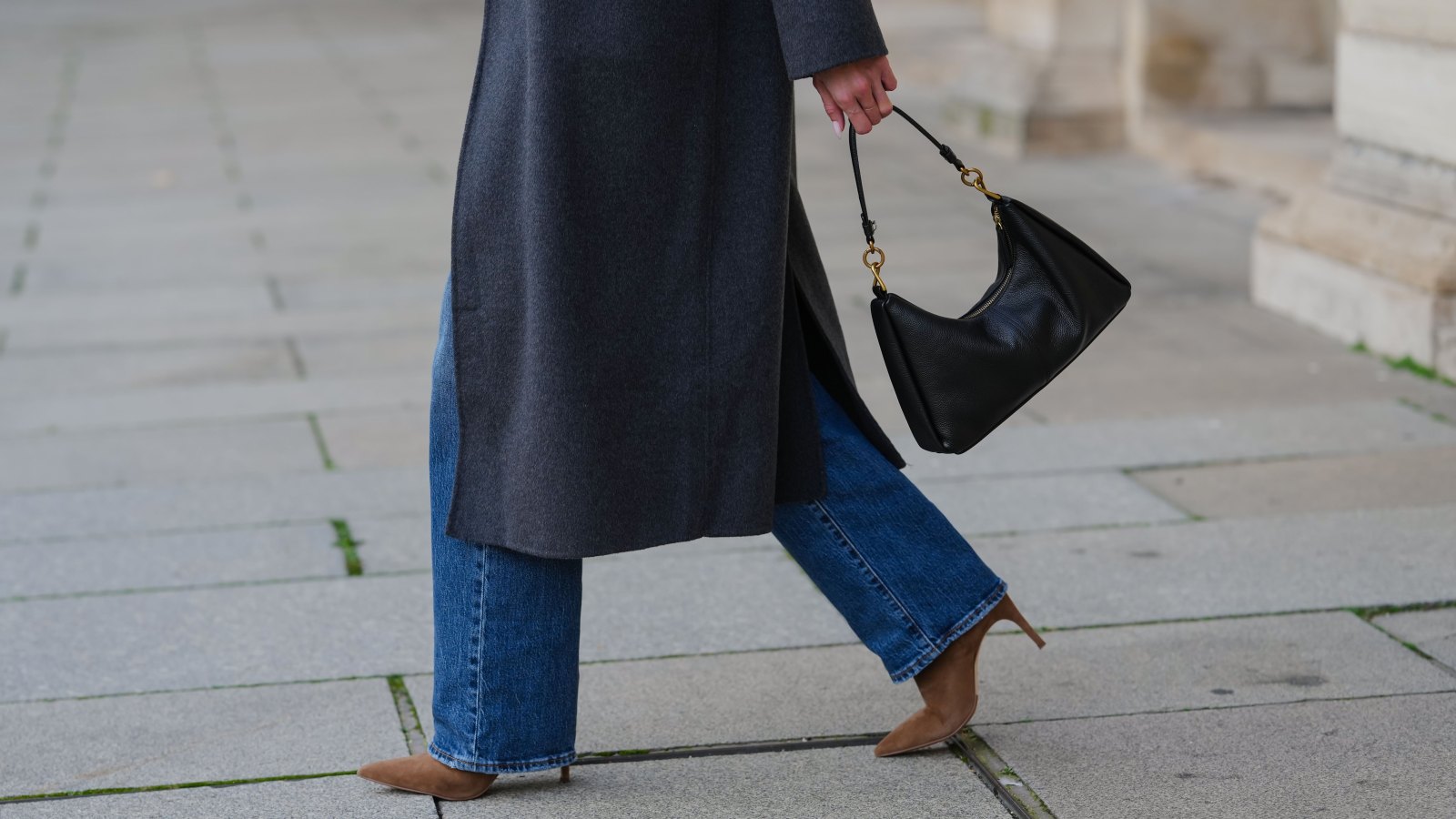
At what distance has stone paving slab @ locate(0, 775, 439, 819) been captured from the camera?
2.56 metres

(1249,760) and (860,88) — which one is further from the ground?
(860,88)

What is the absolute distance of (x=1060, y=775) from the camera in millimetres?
2613

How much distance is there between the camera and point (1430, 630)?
3164mm

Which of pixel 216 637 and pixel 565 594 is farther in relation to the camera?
pixel 216 637

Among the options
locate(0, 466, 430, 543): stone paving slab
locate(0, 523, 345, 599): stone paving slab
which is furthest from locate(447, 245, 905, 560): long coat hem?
locate(0, 466, 430, 543): stone paving slab

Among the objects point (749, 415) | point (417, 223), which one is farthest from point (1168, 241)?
point (749, 415)

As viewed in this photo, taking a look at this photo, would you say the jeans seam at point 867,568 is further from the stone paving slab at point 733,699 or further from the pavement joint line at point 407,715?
the pavement joint line at point 407,715

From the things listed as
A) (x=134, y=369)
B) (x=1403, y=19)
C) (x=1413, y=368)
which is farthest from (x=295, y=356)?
(x=1403, y=19)

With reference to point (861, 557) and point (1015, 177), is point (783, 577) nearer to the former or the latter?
point (861, 557)

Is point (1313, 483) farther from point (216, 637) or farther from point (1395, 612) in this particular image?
point (216, 637)

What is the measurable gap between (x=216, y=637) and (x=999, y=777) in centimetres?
151

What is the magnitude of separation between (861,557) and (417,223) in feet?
19.2

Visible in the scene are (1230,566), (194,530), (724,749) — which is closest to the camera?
(724,749)

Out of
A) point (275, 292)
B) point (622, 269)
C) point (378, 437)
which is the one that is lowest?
point (275, 292)
